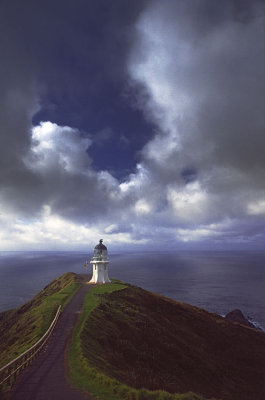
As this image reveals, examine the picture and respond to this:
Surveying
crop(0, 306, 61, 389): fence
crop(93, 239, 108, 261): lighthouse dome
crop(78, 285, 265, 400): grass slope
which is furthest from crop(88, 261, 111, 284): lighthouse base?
crop(0, 306, 61, 389): fence

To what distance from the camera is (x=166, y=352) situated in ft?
87.1

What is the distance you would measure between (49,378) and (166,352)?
16.2m

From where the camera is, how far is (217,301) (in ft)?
290

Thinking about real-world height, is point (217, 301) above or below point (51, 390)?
below

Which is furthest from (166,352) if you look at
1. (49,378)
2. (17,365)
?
(17,365)

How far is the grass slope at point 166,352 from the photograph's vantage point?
59.6 feet

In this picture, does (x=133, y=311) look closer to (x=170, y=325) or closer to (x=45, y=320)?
(x=170, y=325)

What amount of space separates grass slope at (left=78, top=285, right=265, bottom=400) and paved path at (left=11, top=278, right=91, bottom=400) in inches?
A: 62.8

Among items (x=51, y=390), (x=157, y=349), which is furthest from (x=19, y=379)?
(x=157, y=349)

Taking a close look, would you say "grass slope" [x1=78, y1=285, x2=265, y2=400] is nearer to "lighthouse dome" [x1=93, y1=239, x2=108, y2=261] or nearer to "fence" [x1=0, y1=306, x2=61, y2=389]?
"fence" [x1=0, y1=306, x2=61, y2=389]

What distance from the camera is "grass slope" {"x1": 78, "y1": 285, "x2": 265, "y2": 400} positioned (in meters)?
18.2

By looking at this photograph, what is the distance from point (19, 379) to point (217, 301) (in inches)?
3468

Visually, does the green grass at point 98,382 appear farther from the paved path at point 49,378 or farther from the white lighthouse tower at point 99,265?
the white lighthouse tower at point 99,265

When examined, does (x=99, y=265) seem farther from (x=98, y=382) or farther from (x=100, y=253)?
(x=98, y=382)
